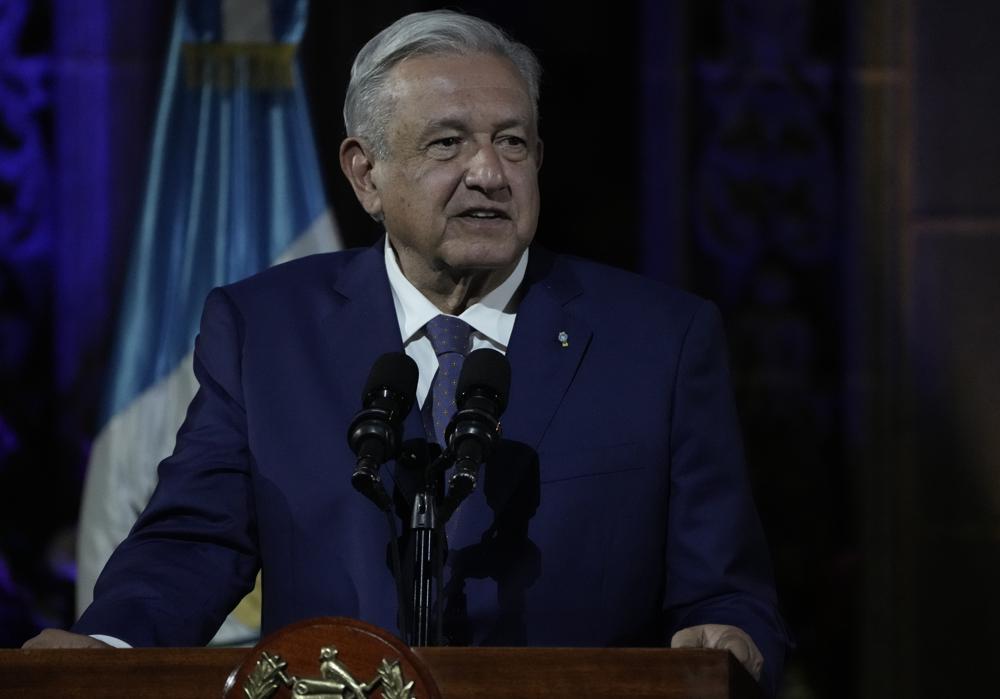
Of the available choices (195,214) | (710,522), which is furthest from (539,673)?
(195,214)

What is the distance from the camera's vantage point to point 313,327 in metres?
2.32

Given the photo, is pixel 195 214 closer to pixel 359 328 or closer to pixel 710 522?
pixel 359 328

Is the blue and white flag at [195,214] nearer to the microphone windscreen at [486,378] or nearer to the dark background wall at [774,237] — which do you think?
the dark background wall at [774,237]

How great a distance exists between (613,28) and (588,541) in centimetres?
211

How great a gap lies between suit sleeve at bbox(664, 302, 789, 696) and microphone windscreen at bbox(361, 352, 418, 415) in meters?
0.53

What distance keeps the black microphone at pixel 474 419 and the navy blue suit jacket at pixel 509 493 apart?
0.26m

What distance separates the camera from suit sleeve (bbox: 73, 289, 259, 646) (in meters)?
2.01

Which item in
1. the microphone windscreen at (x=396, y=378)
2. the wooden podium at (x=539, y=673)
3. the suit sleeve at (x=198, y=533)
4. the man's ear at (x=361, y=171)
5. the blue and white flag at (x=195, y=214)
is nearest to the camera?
the wooden podium at (x=539, y=673)

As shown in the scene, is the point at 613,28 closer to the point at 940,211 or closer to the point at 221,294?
the point at 940,211

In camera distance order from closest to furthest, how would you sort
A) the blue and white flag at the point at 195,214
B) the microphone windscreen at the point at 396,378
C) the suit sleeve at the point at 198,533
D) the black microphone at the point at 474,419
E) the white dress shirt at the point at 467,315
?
the black microphone at the point at 474,419, the microphone windscreen at the point at 396,378, the suit sleeve at the point at 198,533, the white dress shirt at the point at 467,315, the blue and white flag at the point at 195,214

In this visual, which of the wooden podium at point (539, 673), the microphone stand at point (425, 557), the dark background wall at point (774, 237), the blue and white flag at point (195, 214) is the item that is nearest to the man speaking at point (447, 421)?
the microphone stand at point (425, 557)

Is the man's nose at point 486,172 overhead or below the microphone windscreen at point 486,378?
overhead

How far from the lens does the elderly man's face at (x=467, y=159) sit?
221 centimetres

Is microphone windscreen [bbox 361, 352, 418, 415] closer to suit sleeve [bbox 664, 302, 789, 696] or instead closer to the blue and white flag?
suit sleeve [bbox 664, 302, 789, 696]
